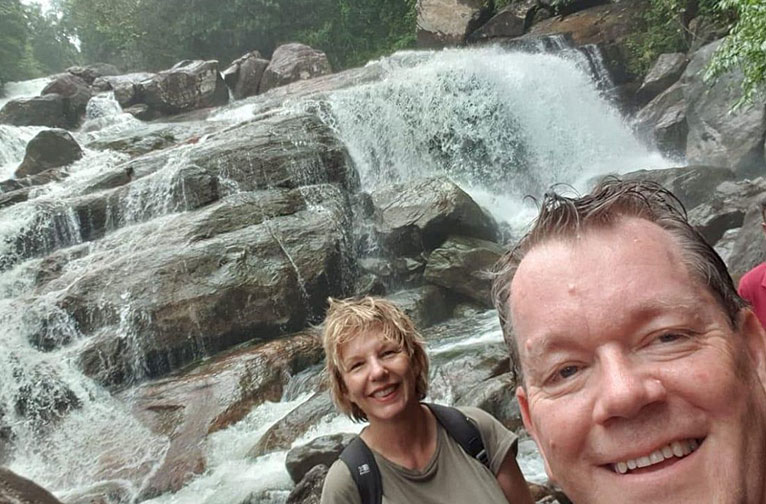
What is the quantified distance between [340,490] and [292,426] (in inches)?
216

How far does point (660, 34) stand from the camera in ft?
53.3

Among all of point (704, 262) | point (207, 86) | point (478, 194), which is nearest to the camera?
point (704, 262)

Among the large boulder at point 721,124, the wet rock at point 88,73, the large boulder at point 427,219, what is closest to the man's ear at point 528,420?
the large boulder at point 427,219

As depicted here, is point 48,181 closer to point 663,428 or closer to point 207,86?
point 207,86

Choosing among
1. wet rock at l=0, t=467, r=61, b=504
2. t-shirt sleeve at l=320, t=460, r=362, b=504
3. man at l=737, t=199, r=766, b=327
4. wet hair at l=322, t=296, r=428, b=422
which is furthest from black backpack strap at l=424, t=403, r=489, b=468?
wet rock at l=0, t=467, r=61, b=504

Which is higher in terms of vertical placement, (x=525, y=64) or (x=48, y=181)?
(x=525, y=64)

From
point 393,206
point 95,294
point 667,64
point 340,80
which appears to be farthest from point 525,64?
point 95,294

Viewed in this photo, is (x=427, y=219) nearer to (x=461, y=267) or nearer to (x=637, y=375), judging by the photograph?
(x=461, y=267)

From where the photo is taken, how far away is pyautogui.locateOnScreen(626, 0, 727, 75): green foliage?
15828 mm

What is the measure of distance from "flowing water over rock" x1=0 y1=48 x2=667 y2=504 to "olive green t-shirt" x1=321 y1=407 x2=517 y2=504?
3.64m

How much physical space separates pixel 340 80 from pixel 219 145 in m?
7.16

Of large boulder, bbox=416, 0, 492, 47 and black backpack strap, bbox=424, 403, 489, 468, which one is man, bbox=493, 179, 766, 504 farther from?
large boulder, bbox=416, 0, 492, 47

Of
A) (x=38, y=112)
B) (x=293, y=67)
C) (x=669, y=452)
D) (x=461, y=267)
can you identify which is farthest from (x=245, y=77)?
(x=669, y=452)

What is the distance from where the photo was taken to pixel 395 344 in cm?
210
